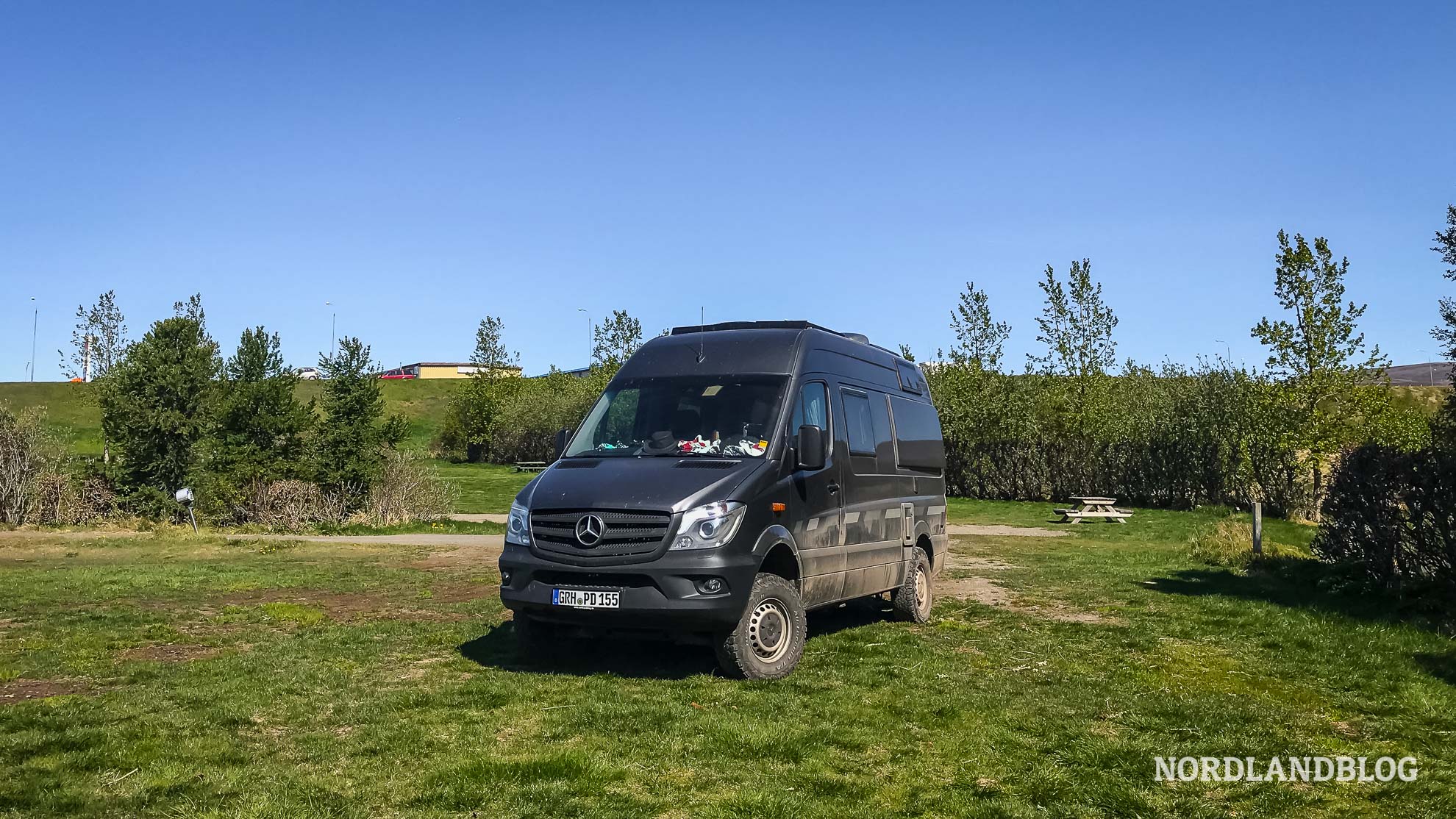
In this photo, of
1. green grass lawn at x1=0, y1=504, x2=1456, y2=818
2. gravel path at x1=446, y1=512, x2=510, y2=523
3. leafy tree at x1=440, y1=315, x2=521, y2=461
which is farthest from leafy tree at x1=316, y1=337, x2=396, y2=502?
leafy tree at x1=440, y1=315, x2=521, y2=461

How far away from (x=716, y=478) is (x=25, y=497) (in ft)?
77.2

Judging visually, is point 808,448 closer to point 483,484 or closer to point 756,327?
point 756,327

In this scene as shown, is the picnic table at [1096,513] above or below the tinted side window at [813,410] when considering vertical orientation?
below

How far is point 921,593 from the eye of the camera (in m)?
11.2

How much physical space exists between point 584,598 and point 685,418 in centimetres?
187

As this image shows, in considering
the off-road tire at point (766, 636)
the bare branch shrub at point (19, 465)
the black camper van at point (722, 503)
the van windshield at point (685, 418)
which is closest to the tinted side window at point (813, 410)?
the black camper van at point (722, 503)

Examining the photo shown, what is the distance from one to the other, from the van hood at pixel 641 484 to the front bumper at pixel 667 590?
0.41m

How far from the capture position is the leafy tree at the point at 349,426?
26.2 meters

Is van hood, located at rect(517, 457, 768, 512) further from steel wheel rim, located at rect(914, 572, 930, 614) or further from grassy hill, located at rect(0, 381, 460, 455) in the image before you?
grassy hill, located at rect(0, 381, 460, 455)

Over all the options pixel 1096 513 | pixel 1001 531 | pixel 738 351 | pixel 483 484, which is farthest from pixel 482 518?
pixel 738 351

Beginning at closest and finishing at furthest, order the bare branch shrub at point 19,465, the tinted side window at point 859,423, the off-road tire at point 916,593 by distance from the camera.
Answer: the tinted side window at point 859,423 < the off-road tire at point 916,593 < the bare branch shrub at point 19,465

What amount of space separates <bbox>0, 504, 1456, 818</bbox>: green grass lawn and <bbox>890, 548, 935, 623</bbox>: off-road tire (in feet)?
0.83

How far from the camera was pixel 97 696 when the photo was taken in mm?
7238

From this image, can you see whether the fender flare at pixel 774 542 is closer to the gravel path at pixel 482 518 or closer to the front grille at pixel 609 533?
the front grille at pixel 609 533
